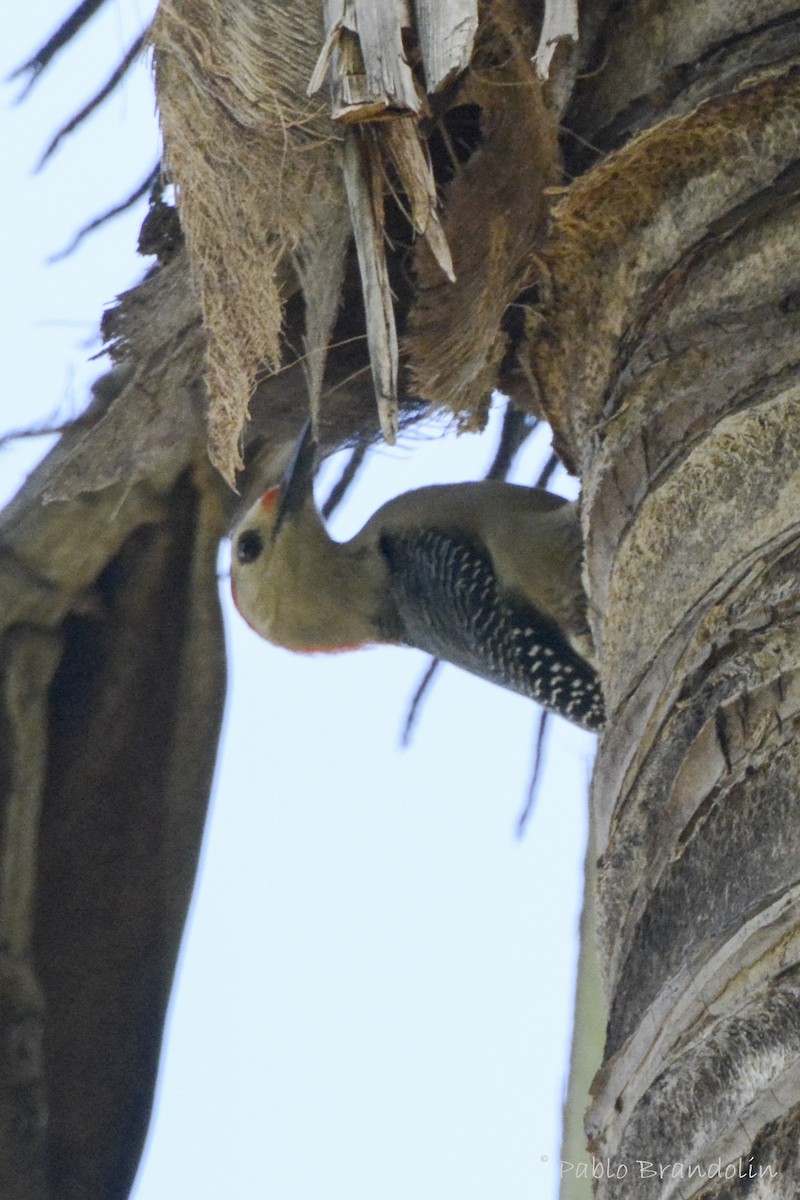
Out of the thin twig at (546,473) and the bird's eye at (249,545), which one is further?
the bird's eye at (249,545)

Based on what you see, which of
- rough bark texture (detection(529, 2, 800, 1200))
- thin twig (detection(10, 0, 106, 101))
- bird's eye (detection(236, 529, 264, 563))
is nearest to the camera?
rough bark texture (detection(529, 2, 800, 1200))

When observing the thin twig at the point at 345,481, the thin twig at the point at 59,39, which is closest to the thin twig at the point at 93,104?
the thin twig at the point at 59,39

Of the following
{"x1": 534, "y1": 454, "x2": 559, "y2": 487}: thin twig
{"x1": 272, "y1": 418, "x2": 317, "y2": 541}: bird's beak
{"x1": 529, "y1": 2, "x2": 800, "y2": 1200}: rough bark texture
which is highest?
{"x1": 272, "y1": 418, "x2": 317, "y2": 541}: bird's beak

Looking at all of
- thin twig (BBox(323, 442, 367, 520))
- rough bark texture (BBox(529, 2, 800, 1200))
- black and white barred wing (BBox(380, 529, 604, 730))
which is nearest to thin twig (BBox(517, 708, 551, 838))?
black and white barred wing (BBox(380, 529, 604, 730))

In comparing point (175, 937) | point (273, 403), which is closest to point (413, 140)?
point (273, 403)

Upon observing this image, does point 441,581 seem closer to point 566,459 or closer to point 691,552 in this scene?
point 566,459

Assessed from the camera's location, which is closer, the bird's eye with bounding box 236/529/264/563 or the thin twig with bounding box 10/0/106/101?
the thin twig with bounding box 10/0/106/101

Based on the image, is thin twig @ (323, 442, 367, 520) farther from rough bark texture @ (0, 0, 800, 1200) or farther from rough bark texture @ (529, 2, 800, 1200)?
rough bark texture @ (529, 2, 800, 1200)

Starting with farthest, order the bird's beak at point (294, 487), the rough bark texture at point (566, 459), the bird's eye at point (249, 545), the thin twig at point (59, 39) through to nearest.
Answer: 1. the bird's eye at point (249, 545)
2. the bird's beak at point (294, 487)
3. the thin twig at point (59, 39)
4. the rough bark texture at point (566, 459)

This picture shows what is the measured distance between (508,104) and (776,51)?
635mm

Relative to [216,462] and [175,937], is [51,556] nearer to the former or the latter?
[216,462]

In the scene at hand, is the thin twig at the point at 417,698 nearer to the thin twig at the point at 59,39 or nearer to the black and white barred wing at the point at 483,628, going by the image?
the black and white barred wing at the point at 483,628

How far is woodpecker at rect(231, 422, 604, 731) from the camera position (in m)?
4.16

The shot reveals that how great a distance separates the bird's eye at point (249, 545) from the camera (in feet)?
17.6
